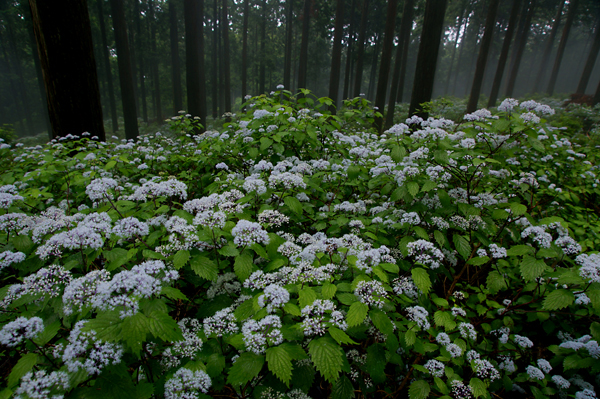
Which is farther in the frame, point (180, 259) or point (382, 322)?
point (180, 259)

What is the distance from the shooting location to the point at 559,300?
8.36 ft

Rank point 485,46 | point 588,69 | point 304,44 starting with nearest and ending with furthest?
point 485,46, point 304,44, point 588,69

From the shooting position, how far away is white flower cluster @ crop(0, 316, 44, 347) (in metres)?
1.53

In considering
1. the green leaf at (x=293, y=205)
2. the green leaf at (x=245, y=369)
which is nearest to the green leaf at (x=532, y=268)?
the green leaf at (x=293, y=205)

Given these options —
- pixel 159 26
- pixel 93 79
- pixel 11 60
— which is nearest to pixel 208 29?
pixel 159 26

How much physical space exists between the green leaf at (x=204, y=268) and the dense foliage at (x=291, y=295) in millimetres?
11

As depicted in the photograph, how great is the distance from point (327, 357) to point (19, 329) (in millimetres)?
1989

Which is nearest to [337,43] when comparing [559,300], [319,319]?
[559,300]

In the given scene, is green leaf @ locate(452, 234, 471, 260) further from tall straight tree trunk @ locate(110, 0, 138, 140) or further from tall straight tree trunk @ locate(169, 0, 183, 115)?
tall straight tree trunk @ locate(169, 0, 183, 115)

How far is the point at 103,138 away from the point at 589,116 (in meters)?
27.0

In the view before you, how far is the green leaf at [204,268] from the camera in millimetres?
2070

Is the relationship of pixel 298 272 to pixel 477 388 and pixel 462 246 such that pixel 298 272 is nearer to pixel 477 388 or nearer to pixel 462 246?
pixel 477 388

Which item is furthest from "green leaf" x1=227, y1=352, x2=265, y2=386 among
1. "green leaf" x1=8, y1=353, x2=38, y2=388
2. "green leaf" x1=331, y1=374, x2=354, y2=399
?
"green leaf" x1=8, y1=353, x2=38, y2=388

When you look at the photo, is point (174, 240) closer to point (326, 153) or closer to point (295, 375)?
point (295, 375)
